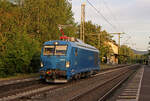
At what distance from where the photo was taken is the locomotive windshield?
1727cm

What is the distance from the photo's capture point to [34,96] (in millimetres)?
11977

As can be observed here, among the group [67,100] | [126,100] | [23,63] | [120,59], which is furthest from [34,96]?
[120,59]

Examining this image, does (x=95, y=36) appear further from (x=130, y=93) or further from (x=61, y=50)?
(x=130, y=93)

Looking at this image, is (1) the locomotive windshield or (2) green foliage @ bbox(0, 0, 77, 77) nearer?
(1) the locomotive windshield

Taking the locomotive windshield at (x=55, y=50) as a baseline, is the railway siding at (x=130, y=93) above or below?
below

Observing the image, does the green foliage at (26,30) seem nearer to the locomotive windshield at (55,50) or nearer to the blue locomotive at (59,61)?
the locomotive windshield at (55,50)

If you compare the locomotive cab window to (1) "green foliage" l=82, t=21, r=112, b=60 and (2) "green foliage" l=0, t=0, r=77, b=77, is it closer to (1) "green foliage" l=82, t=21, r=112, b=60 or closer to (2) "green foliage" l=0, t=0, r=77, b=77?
(2) "green foliage" l=0, t=0, r=77, b=77

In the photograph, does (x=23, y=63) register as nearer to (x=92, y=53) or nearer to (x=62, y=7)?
Result: (x=92, y=53)

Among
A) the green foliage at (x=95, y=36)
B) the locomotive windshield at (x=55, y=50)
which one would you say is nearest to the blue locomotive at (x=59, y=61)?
the locomotive windshield at (x=55, y=50)

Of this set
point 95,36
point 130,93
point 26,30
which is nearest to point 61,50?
point 130,93

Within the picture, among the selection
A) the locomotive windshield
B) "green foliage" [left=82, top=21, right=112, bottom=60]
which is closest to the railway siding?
the locomotive windshield

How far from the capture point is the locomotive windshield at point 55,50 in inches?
680

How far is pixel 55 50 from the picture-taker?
17.5 metres

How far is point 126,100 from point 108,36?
203 feet
